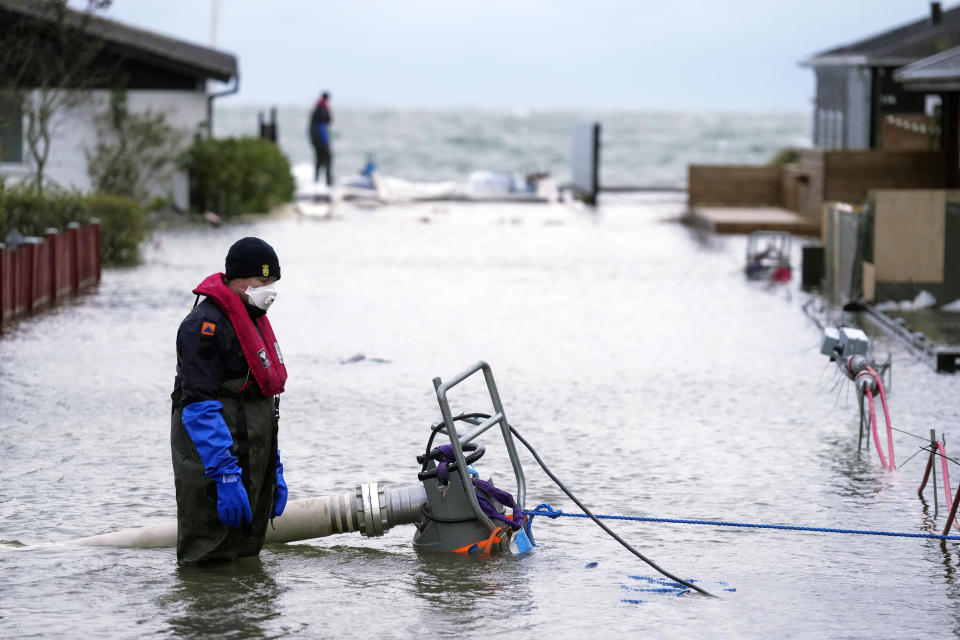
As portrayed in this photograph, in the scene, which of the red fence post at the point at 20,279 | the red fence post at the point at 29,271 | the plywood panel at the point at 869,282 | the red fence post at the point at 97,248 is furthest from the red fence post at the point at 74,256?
the plywood panel at the point at 869,282

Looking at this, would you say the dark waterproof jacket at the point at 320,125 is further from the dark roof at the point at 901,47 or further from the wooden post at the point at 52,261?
the wooden post at the point at 52,261

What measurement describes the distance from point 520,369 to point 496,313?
3.82 metres

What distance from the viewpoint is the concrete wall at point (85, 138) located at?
96.2ft

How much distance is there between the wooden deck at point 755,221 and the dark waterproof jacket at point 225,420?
69.5ft

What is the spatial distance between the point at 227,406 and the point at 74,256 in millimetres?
12365

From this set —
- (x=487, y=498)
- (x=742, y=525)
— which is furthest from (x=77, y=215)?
(x=742, y=525)

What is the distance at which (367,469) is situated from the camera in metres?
9.03

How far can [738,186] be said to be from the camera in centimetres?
3244

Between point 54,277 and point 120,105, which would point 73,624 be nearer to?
point 54,277

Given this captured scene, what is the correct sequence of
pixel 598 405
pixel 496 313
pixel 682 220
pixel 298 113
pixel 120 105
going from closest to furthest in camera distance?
pixel 598 405 < pixel 496 313 < pixel 120 105 < pixel 682 220 < pixel 298 113

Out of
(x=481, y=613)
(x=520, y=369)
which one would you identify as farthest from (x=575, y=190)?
(x=481, y=613)

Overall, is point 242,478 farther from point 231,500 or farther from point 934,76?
point 934,76

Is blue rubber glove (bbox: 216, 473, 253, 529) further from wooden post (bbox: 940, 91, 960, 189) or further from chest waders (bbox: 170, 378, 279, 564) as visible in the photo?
wooden post (bbox: 940, 91, 960, 189)

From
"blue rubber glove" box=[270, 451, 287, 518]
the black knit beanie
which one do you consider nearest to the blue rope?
"blue rubber glove" box=[270, 451, 287, 518]
